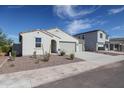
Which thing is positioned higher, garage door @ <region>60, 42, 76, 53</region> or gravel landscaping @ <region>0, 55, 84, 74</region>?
garage door @ <region>60, 42, 76, 53</region>

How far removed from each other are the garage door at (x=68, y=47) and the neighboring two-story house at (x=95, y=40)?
894cm

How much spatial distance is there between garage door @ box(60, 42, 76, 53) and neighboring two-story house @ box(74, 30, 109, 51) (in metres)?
8.94

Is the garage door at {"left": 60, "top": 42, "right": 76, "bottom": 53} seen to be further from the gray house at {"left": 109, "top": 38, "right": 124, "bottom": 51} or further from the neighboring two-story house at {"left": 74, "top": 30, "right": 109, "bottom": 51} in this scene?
the gray house at {"left": 109, "top": 38, "right": 124, "bottom": 51}

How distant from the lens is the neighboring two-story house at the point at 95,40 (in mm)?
32844

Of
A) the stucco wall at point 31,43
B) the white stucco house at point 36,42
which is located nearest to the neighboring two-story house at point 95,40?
the white stucco house at point 36,42

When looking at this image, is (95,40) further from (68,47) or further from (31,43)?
(31,43)

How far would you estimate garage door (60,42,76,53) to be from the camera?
24756 mm

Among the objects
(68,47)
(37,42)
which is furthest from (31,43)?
(68,47)

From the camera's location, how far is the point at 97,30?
32.7 m

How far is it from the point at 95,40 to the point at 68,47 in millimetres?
10592

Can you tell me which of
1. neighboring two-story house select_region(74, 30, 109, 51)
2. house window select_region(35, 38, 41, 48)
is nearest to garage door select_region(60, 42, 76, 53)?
house window select_region(35, 38, 41, 48)

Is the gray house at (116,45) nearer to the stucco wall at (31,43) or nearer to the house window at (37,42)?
the stucco wall at (31,43)

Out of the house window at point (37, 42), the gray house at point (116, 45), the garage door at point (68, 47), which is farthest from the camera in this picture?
the gray house at point (116, 45)
